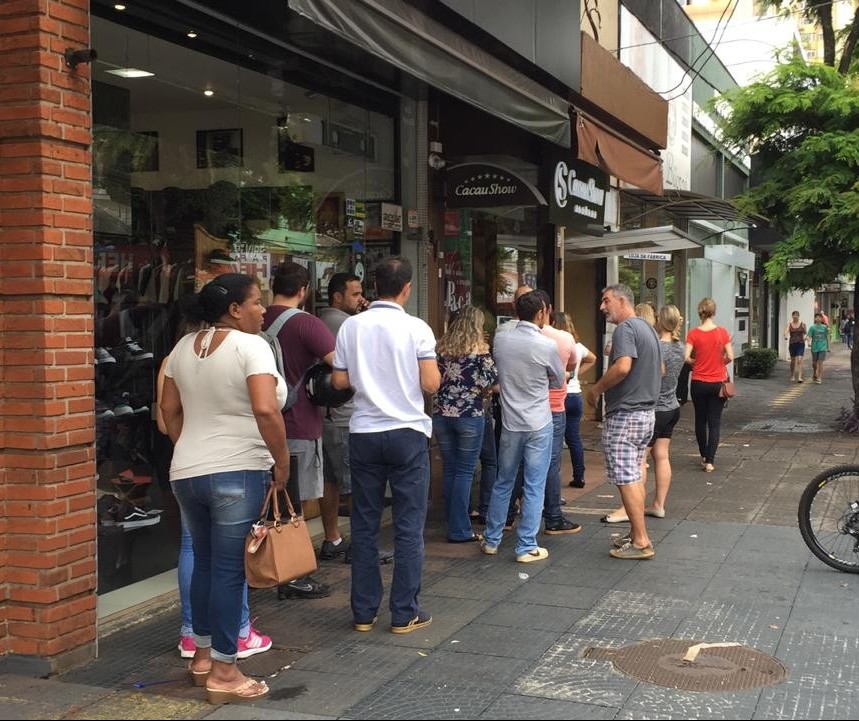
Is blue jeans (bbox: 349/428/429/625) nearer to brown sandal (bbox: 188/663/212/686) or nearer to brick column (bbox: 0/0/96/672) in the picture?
brown sandal (bbox: 188/663/212/686)

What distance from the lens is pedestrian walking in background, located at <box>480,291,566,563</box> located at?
6652 millimetres

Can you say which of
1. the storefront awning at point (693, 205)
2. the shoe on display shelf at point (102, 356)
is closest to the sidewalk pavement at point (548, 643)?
the shoe on display shelf at point (102, 356)

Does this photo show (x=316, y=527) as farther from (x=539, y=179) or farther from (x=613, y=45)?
(x=613, y=45)

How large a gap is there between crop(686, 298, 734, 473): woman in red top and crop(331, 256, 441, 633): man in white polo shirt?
6.00 metres

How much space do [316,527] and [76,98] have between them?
399cm

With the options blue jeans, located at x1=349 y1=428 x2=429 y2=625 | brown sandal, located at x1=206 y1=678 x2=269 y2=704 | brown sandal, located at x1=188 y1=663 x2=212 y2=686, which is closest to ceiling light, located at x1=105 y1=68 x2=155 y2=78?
blue jeans, located at x1=349 y1=428 x2=429 y2=625

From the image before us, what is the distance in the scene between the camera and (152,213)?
656cm

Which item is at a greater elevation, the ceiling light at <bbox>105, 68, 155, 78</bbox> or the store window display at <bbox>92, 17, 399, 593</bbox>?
the ceiling light at <bbox>105, 68, 155, 78</bbox>

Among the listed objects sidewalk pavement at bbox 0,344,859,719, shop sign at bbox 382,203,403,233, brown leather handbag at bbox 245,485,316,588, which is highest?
shop sign at bbox 382,203,403,233

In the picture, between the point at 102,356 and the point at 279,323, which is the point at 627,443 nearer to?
the point at 279,323

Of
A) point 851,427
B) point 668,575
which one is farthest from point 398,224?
point 851,427

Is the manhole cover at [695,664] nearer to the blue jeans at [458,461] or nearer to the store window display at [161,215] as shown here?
the blue jeans at [458,461]

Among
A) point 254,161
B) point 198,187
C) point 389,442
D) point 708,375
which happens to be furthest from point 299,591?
point 708,375

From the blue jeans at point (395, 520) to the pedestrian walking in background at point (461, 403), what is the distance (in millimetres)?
1891
